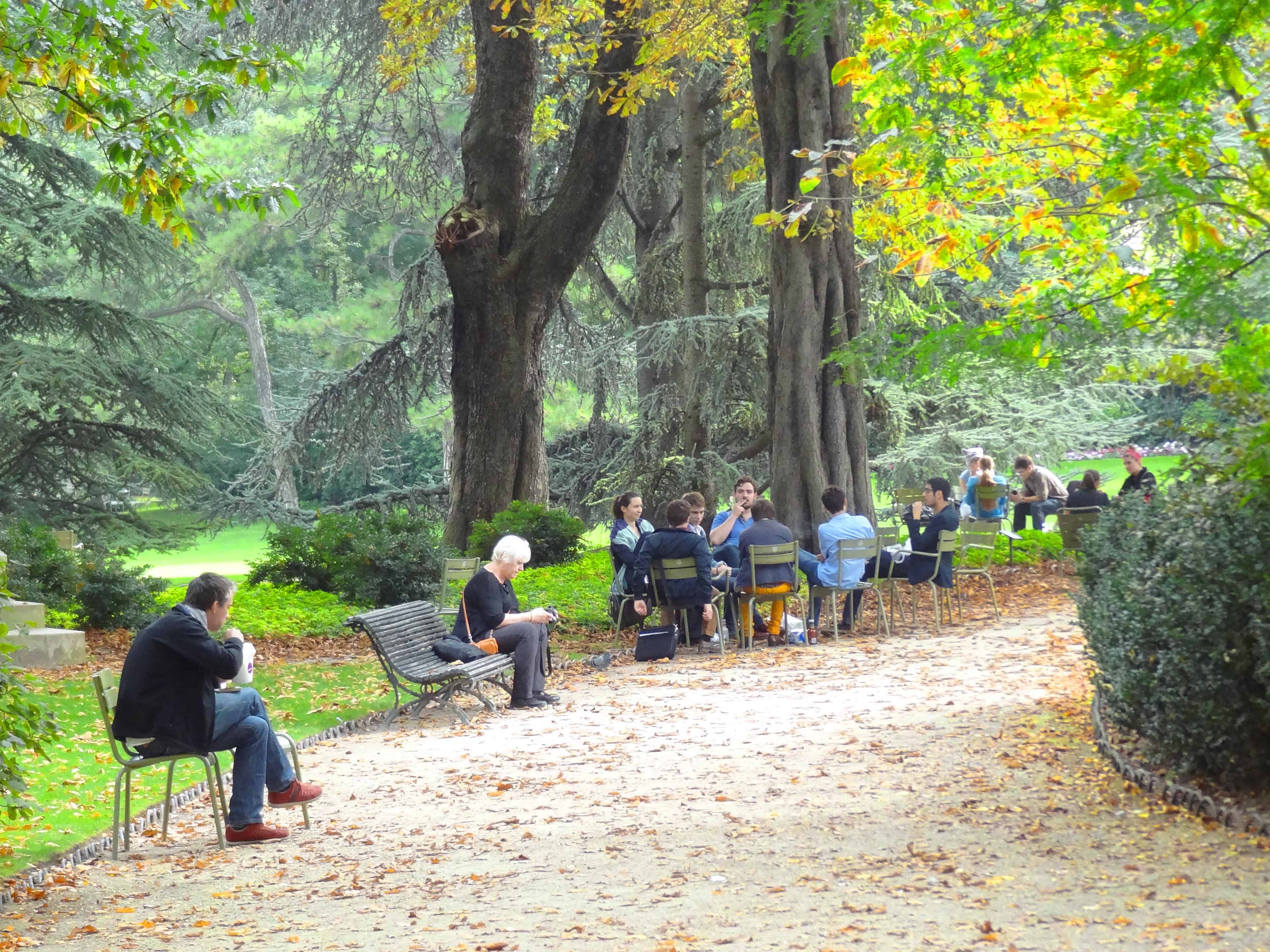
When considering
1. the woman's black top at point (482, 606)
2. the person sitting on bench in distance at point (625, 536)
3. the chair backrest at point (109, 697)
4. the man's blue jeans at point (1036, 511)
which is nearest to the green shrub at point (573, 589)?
the person sitting on bench in distance at point (625, 536)

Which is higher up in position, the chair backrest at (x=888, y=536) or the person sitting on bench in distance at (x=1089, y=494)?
the person sitting on bench in distance at (x=1089, y=494)

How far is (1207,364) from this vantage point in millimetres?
6801

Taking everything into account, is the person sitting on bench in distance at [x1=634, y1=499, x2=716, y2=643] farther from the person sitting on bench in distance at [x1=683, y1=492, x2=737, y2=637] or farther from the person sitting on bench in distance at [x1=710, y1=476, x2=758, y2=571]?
the person sitting on bench in distance at [x1=710, y1=476, x2=758, y2=571]

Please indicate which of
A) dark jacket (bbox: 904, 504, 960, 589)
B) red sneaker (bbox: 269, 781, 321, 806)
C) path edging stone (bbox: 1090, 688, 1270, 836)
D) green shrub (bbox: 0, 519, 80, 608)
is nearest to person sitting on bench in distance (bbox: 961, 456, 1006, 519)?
dark jacket (bbox: 904, 504, 960, 589)

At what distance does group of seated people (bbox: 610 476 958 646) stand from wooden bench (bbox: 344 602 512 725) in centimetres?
203

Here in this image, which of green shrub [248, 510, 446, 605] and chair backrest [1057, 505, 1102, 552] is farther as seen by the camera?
green shrub [248, 510, 446, 605]

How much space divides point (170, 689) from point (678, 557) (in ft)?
18.7

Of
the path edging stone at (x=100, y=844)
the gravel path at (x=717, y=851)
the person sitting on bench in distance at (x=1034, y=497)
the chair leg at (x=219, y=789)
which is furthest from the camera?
the person sitting on bench in distance at (x=1034, y=497)

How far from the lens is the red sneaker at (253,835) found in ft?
21.0

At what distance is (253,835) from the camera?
21.0 ft

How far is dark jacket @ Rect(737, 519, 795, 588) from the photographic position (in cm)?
1170

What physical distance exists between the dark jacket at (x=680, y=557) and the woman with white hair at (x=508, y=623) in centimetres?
187

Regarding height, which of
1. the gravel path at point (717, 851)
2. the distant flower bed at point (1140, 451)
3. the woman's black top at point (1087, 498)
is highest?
the distant flower bed at point (1140, 451)

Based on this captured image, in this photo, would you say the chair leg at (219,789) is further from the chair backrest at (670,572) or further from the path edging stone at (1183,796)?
the chair backrest at (670,572)
